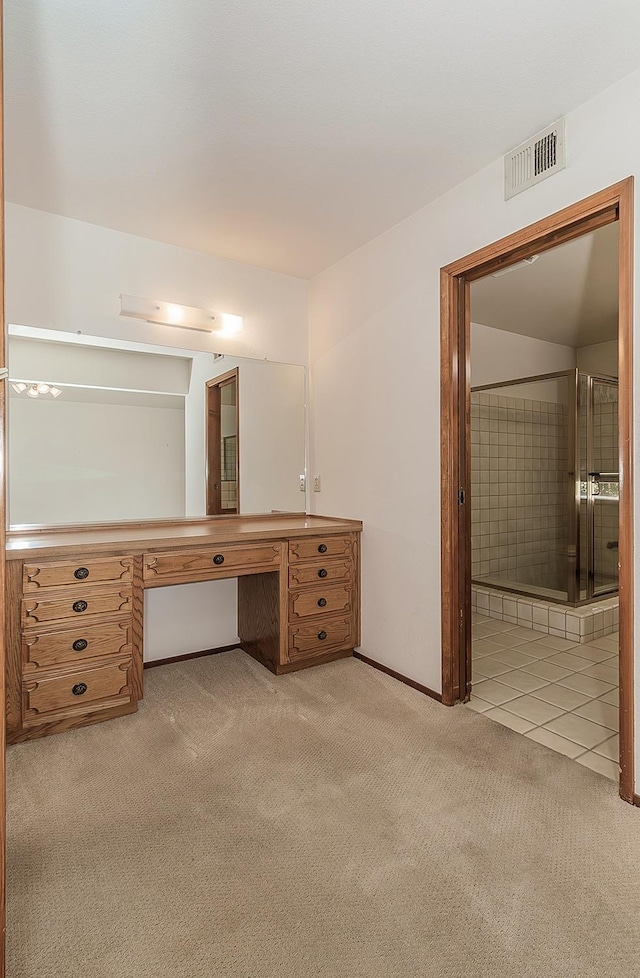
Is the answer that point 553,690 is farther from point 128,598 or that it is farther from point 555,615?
point 128,598

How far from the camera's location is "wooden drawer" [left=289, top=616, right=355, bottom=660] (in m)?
2.76

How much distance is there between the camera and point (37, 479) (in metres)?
2.55

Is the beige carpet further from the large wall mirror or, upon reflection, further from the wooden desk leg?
the large wall mirror

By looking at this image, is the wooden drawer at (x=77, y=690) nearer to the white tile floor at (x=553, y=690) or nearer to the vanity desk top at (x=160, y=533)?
the vanity desk top at (x=160, y=533)

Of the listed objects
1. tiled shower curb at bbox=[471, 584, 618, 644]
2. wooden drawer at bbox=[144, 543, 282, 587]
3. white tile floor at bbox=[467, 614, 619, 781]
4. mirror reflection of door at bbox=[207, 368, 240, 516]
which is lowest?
white tile floor at bbox=[467, 614, 619, 781]

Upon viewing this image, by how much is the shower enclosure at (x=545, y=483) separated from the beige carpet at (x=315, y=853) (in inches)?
87.0

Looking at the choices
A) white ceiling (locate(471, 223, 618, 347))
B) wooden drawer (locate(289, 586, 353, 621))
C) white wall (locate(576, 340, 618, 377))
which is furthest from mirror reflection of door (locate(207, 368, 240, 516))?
white wall (locate(576, 340, 618, 377))

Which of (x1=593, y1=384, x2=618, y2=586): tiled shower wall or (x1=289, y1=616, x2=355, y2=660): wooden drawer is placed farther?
(x1=593, y1=384, x2=618, y2=586): tiled shower wall

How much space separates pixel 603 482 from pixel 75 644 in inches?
158

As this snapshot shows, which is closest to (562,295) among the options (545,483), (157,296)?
(545,483)

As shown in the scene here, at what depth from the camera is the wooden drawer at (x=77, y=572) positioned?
81.4 inches

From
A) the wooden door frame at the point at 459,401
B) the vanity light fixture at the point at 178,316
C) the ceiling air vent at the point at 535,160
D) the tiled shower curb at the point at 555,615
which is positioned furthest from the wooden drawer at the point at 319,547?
the ceiling air vent at the point at 535,160

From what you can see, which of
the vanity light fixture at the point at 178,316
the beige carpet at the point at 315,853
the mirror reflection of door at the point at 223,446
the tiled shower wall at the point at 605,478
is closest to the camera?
the beige carpet at the point at 315,853

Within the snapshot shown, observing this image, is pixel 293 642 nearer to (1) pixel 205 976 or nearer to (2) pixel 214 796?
(2) pixel 214 796
